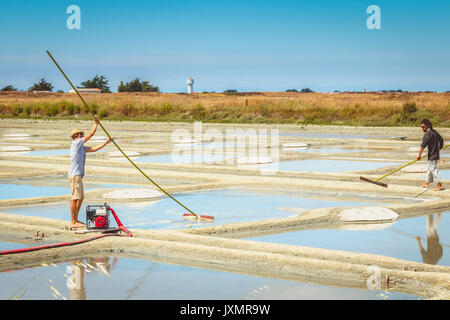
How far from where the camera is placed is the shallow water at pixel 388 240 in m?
8.76

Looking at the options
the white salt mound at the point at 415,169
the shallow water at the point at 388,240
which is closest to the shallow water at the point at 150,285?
the shallow water at the point at 388,240

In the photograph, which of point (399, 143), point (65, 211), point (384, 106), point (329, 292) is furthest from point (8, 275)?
point (384, 106)

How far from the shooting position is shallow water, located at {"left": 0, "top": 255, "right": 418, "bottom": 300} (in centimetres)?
680

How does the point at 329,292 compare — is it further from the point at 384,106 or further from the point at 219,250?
the point at 384,106

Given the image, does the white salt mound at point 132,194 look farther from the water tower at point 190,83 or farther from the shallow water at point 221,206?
the water tower at point 190,83

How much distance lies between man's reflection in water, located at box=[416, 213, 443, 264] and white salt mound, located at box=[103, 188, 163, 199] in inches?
201

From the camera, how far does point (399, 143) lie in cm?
2988

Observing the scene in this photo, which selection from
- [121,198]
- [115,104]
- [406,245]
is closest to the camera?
[406,245]

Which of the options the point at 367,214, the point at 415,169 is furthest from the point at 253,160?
the point at 367,214

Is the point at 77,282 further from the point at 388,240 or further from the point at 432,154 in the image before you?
the point at 432,154

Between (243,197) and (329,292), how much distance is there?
6.88m

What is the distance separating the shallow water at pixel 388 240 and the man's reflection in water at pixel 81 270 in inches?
87.6

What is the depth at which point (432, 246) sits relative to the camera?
365 inches

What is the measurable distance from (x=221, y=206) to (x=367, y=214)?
8.73ft
